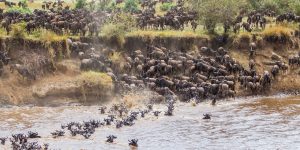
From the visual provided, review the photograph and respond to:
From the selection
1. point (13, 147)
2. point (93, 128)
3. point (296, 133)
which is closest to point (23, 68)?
point (93, 128)

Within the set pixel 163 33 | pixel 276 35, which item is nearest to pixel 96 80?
pixel 163 33

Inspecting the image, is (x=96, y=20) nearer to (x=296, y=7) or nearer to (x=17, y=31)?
(x=17, y=31)

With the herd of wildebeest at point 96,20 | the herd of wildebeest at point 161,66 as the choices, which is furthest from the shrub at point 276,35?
the herd of wildebeest at point 161,66

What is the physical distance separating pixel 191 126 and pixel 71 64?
10.9 meters

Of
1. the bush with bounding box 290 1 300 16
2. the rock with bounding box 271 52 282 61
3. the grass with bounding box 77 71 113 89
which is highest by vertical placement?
the bush with bounding box 290 1 300 16

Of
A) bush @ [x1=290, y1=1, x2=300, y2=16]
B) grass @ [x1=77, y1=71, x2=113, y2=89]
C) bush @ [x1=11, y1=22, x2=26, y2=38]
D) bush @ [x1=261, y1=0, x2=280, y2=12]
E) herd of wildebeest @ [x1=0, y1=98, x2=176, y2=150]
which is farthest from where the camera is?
bush @ [x1=261, y1=0, x2=280, y2=12]

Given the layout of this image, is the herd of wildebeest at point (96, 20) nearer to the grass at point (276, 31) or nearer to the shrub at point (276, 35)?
the grass at point (276, 31)

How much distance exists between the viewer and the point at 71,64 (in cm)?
3525

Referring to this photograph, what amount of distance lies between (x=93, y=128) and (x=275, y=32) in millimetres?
18621

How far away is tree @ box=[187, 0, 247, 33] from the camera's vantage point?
40.1 meters

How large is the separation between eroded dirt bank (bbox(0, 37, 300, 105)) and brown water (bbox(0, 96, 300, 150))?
1.23 m

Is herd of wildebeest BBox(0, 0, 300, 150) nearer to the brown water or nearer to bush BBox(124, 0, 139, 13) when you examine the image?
the brown water

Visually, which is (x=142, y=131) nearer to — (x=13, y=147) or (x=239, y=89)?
(x=13, y=147)

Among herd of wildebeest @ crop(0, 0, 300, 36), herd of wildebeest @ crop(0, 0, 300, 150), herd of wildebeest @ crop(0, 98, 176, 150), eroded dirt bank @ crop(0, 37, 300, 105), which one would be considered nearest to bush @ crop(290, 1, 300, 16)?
herd of wildebeest @ crop(0, 0, 300, 36)
